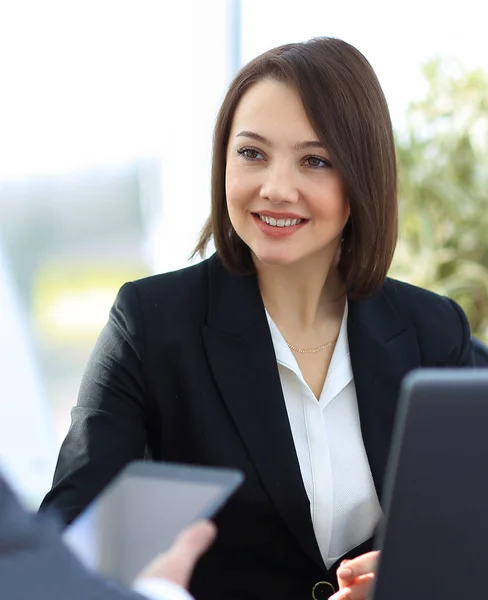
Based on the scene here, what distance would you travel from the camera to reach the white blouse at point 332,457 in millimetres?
1513

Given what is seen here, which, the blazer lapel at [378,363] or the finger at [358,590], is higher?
the blazer lapel at [378,363]

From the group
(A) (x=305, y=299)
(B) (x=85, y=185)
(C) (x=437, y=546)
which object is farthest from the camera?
(B) (x=85, y=185)

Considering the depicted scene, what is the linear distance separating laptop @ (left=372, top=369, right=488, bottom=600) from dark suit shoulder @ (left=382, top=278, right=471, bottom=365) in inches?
35.0

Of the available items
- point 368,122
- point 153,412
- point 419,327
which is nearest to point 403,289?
point 419,327

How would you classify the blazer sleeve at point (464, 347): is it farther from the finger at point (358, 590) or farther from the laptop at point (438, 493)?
the laptop at point (438, 493)

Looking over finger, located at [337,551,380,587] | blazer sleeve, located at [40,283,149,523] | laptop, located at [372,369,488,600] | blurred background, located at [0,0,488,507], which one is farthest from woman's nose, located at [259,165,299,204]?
blurred background, located at [0,0,488,507]

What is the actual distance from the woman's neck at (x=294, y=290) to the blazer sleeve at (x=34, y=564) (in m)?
1.01

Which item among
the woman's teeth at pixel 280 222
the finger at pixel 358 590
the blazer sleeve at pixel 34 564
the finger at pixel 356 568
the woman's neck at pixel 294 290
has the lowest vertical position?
the finger at pixel 358 590

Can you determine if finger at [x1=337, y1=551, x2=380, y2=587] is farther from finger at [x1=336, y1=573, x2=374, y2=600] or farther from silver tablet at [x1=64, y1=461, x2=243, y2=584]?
silver tablet at [x1=64, y1=461, x2=243, y2=584]

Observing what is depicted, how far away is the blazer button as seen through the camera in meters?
1.48

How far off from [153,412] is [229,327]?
21 centimetres

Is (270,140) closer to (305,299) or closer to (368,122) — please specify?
(368,122)

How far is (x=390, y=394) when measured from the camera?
63.6 inches

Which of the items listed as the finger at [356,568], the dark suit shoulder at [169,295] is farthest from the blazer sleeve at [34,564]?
the dark suit shoulder at [169,295]
